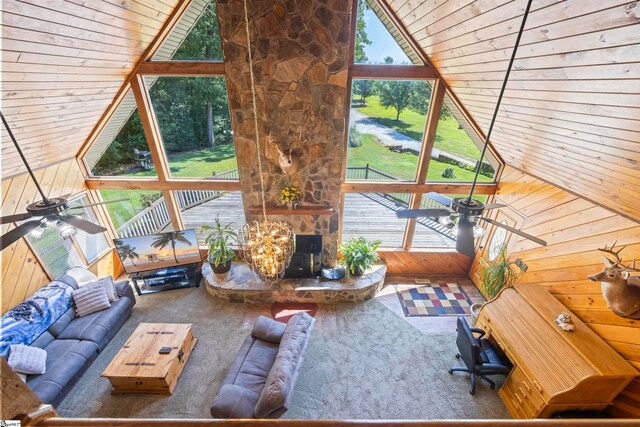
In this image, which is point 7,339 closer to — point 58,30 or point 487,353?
point 58,30

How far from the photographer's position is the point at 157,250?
17.5 feet

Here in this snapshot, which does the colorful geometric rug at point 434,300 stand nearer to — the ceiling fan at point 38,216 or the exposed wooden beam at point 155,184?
the exposed wooden beam at point 155,184

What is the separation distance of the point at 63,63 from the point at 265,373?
14.7 ft

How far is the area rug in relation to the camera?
4980mm

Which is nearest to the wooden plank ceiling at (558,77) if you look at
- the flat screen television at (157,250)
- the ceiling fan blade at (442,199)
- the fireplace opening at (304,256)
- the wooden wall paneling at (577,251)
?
the wooden wall paneling at (577,251)

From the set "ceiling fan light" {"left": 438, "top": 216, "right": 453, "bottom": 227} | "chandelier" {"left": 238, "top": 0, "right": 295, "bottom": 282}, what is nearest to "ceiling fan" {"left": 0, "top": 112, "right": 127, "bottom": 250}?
"chandelier" {"left": 238, "top": 0, "right": 295, "bottom": 282}

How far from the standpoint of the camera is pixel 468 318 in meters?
5.03

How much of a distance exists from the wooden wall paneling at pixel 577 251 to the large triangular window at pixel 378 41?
2824 mm

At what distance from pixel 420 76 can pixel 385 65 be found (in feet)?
2.00

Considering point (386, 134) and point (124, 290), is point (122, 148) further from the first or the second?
point (386, 134)

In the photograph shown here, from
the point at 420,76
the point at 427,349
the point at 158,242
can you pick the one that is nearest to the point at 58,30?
the point at 158,242

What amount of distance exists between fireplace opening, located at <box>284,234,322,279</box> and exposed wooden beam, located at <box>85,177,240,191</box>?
1.65m

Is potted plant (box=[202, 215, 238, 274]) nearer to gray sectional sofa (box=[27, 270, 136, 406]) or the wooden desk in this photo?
gray sectional sofa (box=[27, 270, 136, 406])

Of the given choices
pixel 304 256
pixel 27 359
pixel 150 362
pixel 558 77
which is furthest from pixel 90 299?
pixel 558 77
